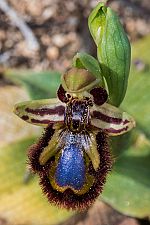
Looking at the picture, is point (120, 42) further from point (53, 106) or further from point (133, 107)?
point (133, 107)

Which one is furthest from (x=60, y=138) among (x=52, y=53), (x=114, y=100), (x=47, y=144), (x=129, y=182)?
(x=52, y=53)

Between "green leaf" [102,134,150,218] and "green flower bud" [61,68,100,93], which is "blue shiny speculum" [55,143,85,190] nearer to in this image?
"green flower bud" [61,68,100,93]

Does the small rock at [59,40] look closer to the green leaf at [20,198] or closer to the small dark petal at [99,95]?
the green leaf at [20,198]

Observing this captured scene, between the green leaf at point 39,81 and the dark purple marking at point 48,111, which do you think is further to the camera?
the green leaf at point 39,81

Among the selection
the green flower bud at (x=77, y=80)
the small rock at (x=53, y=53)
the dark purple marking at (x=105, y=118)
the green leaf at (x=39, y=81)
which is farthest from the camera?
the small rock at (x=53, y=53)

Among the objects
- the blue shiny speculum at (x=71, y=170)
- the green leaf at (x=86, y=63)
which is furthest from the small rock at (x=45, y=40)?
the blue shiny speculum at (x=71, y=170)

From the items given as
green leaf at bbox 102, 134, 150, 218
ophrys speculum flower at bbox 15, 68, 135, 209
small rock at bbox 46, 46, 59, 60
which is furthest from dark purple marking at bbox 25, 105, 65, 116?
small rock at bbox 46, 46, 59, 60
